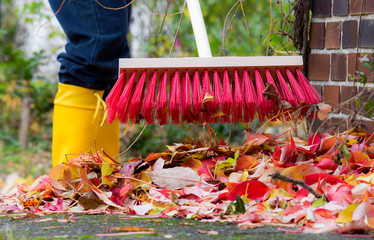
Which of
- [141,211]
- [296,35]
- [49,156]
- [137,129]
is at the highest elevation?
[296,35]

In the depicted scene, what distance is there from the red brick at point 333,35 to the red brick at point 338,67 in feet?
0.12

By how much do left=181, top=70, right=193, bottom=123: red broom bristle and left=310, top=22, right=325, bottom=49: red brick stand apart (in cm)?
53

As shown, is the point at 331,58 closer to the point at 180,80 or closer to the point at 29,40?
the point at 180,80

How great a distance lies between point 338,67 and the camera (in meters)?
1.55

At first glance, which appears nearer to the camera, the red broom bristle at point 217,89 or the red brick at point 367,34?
the red broom bristle at point 217,89

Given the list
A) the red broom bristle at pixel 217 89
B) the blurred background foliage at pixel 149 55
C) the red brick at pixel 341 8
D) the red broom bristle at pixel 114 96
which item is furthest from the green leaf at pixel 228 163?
the blurred background foliage at pixel 149 55

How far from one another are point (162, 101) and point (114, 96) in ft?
0.54

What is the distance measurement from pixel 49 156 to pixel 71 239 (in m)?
2.93

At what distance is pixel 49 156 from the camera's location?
3.53 metres

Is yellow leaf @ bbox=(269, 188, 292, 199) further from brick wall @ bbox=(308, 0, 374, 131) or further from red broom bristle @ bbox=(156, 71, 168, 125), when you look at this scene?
brick wall @ bbox=(308, 0, 374, 131)

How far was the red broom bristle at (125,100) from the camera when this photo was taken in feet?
4.46

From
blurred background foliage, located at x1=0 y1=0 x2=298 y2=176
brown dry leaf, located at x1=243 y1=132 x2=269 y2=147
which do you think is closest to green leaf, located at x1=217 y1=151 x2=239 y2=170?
brown dry leaf, located at x1=243 y1=132 x2=269 y2=147

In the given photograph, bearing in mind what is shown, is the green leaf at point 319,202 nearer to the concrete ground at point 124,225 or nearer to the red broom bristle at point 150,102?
the concrete ground at point 124,225

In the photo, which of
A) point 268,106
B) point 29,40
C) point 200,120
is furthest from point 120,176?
point 29,40
